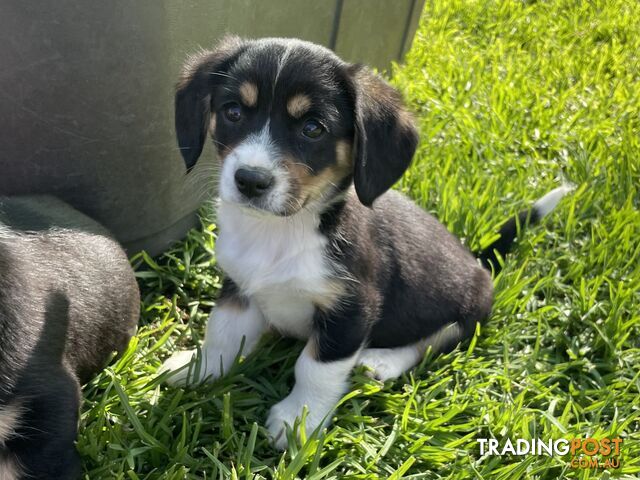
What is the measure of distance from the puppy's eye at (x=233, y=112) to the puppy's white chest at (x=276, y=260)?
1.07ft

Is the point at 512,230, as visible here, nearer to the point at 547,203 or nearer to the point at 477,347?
the point at 547,203

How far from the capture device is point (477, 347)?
10.7 ft

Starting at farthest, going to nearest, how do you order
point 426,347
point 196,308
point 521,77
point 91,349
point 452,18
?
point 452,18 → point 521,77 → point 196,308 → point 426,347 → point 91,349

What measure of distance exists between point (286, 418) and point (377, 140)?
1.08 m

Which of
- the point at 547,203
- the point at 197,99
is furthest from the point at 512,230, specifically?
the point at 197,99

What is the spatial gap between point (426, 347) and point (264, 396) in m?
0.71

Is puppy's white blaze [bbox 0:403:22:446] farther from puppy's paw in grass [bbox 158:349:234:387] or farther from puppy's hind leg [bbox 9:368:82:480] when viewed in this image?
puppy's paw in grass [bbox 158:349:234:387]

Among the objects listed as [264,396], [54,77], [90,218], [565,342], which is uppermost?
[54,77]

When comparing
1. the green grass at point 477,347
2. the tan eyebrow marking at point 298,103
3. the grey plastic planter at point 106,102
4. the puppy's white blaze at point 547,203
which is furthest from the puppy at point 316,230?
the puppy's white blaze at point 547,203

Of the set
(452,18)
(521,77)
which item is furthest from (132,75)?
(452,18)

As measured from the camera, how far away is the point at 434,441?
280 cm

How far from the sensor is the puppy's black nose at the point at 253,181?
7.74 feet

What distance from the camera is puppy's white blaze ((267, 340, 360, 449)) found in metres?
2.75

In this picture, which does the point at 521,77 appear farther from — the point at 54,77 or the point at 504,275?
the point at 54,77
